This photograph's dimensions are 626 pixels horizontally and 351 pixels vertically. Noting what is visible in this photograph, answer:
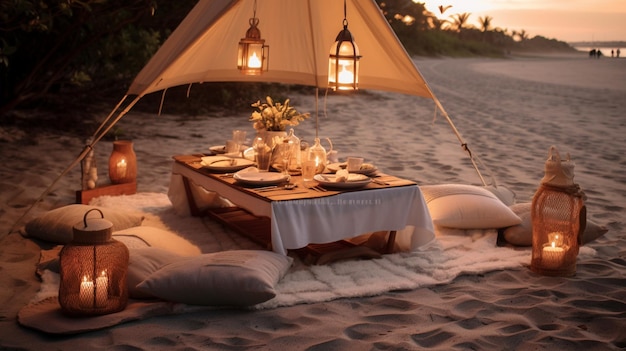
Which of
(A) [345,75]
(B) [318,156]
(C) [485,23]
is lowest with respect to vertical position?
(B) [318,156]

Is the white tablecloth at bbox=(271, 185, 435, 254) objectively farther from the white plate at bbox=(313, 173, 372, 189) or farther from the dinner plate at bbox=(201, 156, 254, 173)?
the dinner plate at bbox=(201, 156, 254, 173)

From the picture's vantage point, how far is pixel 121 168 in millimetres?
5391

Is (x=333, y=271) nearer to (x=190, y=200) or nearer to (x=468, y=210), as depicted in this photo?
(x=468, y=210)

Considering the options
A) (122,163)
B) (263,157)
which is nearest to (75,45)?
(122,163)

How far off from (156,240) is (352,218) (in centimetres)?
113

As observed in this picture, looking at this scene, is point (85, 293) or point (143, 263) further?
point (143, 263)

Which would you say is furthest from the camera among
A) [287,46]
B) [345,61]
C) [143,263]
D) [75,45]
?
[75,45]

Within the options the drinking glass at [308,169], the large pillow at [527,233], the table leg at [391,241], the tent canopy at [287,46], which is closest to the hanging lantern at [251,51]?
the tent canopy at [287,46]

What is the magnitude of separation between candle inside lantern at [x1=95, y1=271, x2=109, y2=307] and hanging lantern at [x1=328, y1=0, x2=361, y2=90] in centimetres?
167

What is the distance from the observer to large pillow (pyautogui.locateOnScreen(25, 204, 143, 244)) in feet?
13.4

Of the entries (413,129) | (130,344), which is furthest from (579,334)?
(413,129)

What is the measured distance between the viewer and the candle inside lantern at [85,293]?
9.76 ft

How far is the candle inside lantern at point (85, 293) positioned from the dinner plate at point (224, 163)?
1.34m

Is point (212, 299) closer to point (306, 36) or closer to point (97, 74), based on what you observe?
point (306, 36)
